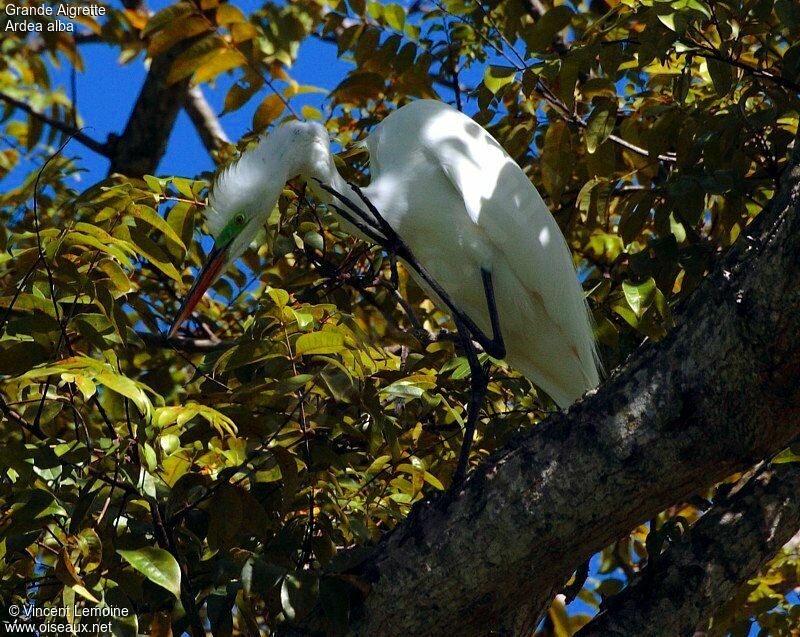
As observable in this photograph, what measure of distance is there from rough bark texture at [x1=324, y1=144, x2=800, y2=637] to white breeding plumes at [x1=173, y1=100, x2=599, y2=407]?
0.90 meters

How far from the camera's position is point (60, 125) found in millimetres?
4168

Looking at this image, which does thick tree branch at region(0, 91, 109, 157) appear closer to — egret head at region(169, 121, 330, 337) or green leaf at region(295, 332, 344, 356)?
egret head at region(169, 121, 330, 337)

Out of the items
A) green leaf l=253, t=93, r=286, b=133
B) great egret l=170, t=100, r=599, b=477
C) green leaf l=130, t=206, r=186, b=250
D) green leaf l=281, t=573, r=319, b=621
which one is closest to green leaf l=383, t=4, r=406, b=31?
great egret l=170, t=100, r=599, b=477

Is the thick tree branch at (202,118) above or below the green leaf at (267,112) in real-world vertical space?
above

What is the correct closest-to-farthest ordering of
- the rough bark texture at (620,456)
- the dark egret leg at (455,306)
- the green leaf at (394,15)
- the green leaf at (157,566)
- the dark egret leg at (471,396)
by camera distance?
1. the green leaf at (157,566)
2. the rough bark texture at (620,456)
3. the dark egret leg at (455,306)
4. the dark egret leg at (471,396)
5. the green leaf at (394,15)

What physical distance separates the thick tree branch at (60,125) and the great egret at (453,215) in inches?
59.1

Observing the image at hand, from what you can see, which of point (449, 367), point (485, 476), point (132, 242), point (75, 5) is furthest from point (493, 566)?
point (75, 5)

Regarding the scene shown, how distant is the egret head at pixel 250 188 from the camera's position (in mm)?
2695

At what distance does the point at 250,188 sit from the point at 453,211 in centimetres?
65

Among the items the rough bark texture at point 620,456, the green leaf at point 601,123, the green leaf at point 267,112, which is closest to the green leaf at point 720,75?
the green leaf at point 601,123

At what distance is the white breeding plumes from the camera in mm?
2793

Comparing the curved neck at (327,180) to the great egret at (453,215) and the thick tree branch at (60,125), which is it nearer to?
the great egret at (453,215)

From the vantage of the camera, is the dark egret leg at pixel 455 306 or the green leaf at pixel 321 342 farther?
the dark egret leg at pixel 455 306

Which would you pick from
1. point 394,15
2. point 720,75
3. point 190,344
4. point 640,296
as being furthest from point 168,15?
point 640,296
